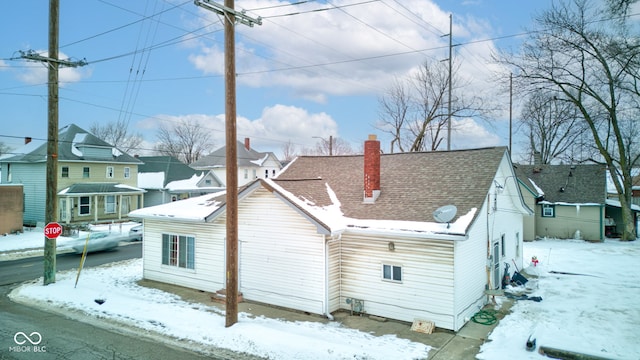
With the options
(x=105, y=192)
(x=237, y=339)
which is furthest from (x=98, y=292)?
(x=105, y=192)

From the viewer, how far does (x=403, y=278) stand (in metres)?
11.9

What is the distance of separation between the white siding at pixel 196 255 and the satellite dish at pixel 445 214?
7.45 m

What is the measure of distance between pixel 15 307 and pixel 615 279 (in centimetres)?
2306

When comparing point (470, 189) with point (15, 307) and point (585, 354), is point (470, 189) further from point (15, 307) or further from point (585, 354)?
point (15, 307)

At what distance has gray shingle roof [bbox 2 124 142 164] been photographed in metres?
34.1

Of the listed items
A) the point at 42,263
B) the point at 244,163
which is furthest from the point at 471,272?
the point at 244,163

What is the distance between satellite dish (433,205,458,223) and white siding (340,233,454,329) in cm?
63

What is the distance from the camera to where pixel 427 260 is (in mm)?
11555

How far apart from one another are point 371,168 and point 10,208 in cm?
2703

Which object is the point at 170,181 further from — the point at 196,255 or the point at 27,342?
the point at 27,342

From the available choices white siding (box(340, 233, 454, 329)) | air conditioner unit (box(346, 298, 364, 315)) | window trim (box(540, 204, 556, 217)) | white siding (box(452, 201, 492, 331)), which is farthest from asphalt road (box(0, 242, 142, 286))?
window trim (box(540, 204, 556, 217))

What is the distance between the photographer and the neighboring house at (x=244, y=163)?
54278mm

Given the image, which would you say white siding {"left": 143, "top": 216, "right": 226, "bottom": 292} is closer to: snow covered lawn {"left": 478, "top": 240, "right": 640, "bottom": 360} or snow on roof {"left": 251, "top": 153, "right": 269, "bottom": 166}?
snow covered lawn {"left": 478, "top": 240, "right": 640, "bottom": 360}

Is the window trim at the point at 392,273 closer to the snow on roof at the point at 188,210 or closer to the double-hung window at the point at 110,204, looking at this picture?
the snow on roof at the point at 188,210
